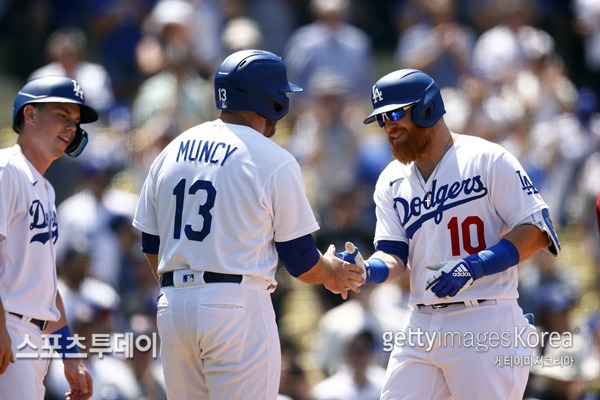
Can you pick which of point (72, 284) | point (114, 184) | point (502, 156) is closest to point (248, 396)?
point (502, 156)

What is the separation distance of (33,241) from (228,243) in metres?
1.20

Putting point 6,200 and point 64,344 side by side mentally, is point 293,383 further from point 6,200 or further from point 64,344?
point 6,200

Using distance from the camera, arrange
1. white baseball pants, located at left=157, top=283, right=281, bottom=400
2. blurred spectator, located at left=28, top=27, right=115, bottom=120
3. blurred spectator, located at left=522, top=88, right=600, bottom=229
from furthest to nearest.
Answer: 1. blurred spectator, located at left=28, top=27, right=115, bottom=120
2. blurred spectator, located at left=522, top=88, right=600, bottom=229
3. white baseball pants, located at left=157, top=283, right=281, bottom=400

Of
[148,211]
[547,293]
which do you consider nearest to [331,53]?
[547,293]

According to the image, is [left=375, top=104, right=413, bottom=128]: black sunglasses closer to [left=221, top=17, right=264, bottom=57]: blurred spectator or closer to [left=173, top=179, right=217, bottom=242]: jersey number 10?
[left=173, top=179, right=217, bottom=242]: jersey number 10

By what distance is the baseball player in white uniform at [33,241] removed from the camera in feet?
20.3

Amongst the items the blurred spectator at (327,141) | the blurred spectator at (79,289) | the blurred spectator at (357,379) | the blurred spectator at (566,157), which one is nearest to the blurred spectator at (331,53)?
the blurred spectator at (327,141)

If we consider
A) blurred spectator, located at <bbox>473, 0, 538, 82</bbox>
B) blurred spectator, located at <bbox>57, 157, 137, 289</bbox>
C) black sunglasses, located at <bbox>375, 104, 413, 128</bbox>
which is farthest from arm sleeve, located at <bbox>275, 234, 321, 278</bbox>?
blurred spectator, located at <bbox>473, 0, 538, 82</bbox>

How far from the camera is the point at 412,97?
257 inches

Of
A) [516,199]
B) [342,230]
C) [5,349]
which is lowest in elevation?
[342,230]

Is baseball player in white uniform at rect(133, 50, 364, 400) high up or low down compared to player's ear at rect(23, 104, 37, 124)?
down

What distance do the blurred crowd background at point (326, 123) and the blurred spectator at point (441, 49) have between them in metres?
0.02

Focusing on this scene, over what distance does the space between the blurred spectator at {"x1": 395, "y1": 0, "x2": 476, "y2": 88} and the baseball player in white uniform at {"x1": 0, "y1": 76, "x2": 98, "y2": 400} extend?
6.87 m

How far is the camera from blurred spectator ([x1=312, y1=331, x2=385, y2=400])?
957 centimetres
